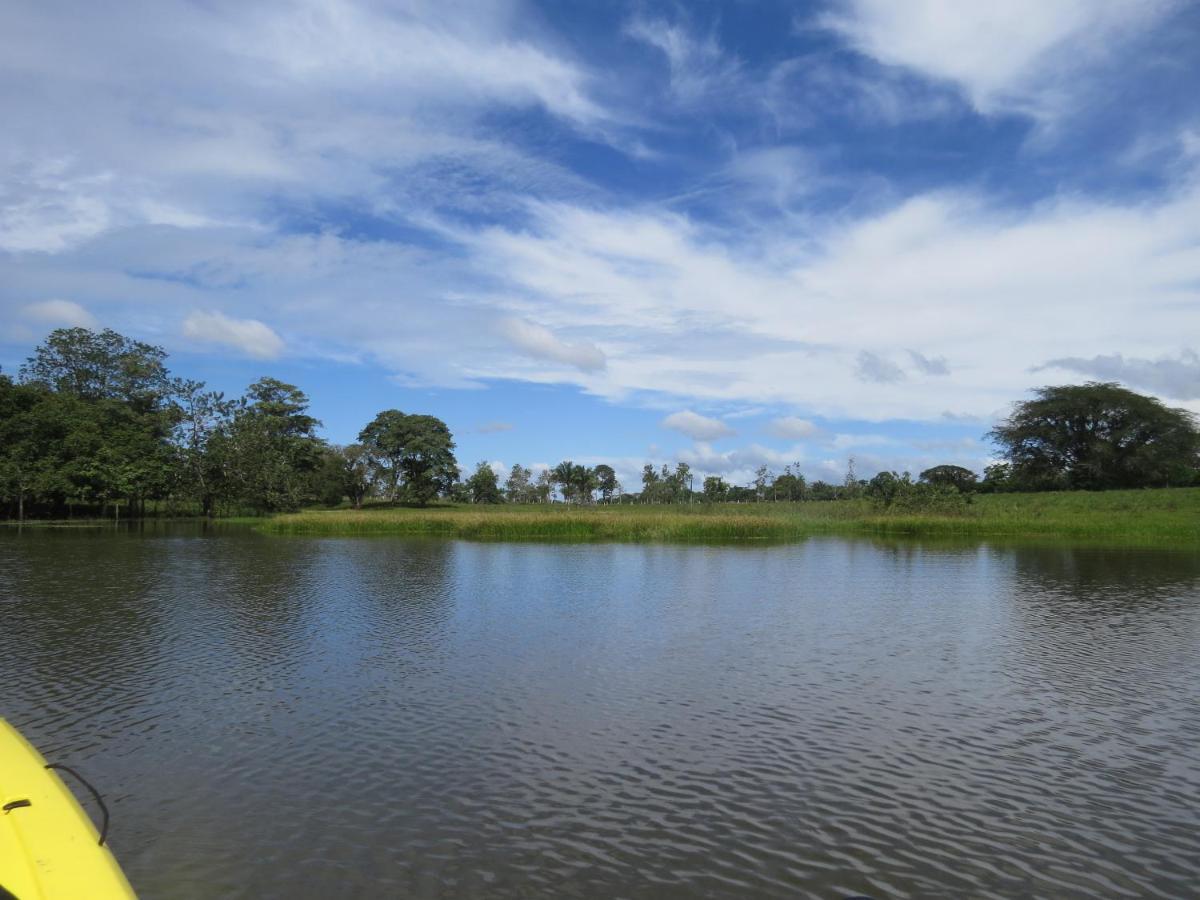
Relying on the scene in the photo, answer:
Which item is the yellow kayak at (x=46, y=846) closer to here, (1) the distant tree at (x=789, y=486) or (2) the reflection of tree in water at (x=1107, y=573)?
(2) the reflection of tree in water at (x=1107, y=573)

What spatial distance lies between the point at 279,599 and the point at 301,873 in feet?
56.7

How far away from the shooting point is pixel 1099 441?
75.9 meters

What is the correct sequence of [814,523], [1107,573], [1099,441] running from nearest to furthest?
1. [1107,573]
2. [814,523]
3. [1099,441]

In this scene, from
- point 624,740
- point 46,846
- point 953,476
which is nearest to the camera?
point 46,846

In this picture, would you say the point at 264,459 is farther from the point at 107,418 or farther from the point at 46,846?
the point at 46,846

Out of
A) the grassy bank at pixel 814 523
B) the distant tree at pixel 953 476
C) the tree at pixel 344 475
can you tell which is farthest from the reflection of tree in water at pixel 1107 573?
the tree at pixel 344 475

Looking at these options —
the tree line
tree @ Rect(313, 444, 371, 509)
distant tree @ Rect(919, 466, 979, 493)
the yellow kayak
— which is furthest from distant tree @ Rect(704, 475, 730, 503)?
the yellow kayak

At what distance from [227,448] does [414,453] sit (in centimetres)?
2705

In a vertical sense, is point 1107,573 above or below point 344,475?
below

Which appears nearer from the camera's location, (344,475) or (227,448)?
(227,448)

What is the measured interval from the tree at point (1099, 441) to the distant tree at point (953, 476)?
9.53 m

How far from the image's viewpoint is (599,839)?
7355 millimetres

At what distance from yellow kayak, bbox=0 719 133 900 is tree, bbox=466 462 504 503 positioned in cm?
11860

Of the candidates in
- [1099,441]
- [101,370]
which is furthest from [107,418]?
[1099,441]
